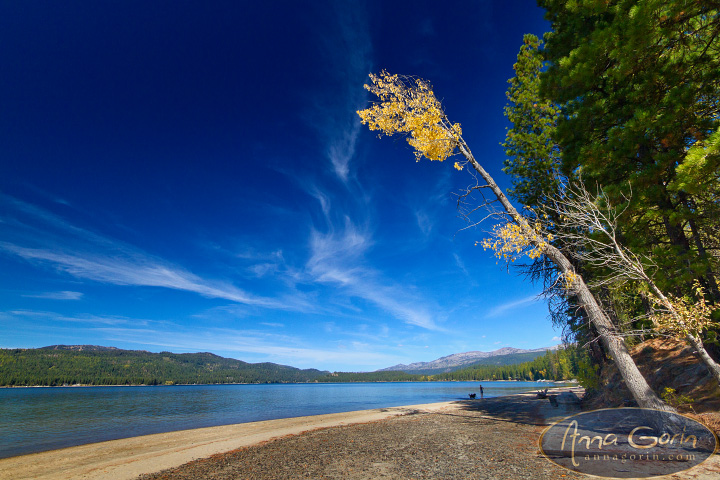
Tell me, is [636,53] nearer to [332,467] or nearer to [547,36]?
[547,36]

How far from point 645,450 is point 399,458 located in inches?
222

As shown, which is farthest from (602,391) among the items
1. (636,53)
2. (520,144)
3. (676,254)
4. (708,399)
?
(636,53)

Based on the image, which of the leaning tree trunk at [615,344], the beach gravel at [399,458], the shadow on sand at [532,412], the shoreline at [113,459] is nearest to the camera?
the leaning tree trunk at [615,344]

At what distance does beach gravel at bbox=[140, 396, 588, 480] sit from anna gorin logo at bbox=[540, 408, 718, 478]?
0.57 metres

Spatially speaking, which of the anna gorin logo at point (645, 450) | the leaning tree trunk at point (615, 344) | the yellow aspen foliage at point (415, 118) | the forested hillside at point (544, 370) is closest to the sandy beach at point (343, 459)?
the anna gorin logo at point (645, 450)

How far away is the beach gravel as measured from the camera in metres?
6.52

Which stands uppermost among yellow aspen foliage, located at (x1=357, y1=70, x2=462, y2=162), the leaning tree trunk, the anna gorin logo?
yellow aspen foliage, located at (x1=357, y1=70, x2=462, y2=162)

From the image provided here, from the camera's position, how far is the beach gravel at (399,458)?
6.52 meters

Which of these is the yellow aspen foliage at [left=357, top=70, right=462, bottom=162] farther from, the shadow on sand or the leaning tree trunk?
the shadow on sand

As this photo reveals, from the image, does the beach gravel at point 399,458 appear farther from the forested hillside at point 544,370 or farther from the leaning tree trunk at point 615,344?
the forested hillside at point 544,370

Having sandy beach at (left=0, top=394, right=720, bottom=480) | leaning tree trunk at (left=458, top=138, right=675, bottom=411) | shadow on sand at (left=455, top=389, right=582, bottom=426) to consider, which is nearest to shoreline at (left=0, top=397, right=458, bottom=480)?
sandy beach at (left=0, top=394, right=720, bottom=480)

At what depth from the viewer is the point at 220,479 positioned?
7.91m

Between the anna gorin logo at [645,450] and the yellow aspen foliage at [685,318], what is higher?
the yellow aspen foliage at [685,318]

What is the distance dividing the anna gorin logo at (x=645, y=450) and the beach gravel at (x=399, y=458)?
574 millimetres
